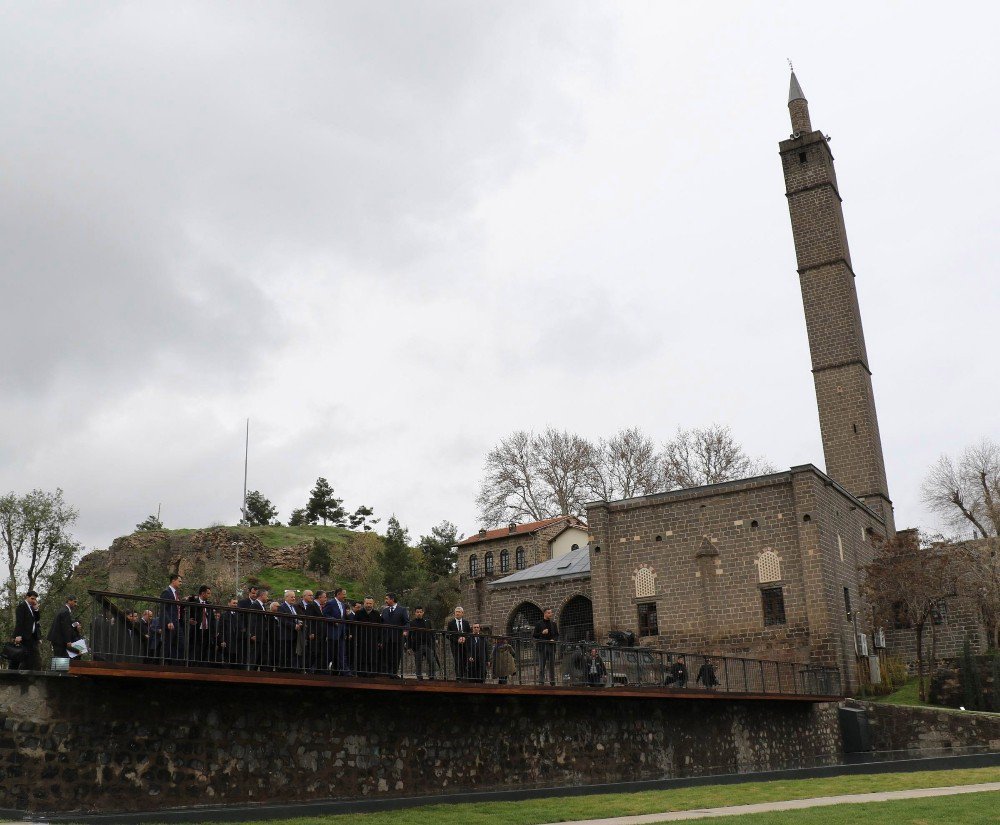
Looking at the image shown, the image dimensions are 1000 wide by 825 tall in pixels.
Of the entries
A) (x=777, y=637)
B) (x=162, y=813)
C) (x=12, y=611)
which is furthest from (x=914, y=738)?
(x=12, y=611)

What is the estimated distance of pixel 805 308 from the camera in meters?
44.8

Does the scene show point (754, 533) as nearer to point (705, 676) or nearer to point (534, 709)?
point (705, 676)

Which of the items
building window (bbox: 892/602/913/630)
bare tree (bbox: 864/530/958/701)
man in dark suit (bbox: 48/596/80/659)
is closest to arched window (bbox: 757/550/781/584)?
bare tree (bbox: 864/530/958/701)

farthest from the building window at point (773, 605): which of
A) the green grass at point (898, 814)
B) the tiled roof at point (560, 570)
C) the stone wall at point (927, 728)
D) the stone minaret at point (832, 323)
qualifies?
the green grass at point (898, 814)

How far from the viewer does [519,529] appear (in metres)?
59.0

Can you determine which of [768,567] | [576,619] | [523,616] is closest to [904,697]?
[768,567]

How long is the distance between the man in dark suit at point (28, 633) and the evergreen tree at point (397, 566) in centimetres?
4535

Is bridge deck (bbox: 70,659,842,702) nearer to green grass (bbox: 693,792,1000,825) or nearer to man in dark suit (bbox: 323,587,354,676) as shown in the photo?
man in dark suit (bbox: 323,587,354,676)

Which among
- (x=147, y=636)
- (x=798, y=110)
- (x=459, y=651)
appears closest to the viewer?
(x=147, y=636)

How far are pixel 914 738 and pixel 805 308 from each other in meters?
23.4

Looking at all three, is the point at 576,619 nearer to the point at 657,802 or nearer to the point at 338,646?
the point at 657,802

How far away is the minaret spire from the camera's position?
48.4 meters

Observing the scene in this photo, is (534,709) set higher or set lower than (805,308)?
lower

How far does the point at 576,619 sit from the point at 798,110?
28.4 meters
